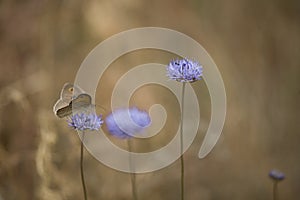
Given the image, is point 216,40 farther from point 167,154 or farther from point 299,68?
point 167,154

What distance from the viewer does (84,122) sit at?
75 centimetres

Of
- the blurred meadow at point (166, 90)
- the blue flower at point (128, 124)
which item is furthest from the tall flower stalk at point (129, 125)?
the blurred meadow at point (166, 90)

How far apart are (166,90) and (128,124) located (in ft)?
2.11

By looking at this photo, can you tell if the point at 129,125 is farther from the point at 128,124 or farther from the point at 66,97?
the point at 66,97

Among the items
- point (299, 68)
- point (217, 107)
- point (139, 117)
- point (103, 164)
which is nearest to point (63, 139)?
point (103, 164)

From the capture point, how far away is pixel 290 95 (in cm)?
138

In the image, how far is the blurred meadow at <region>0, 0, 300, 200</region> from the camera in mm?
1195

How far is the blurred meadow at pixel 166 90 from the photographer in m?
1.20

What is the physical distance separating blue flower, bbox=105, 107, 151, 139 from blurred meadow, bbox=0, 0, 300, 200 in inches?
11.5

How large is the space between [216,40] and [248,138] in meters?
0.30

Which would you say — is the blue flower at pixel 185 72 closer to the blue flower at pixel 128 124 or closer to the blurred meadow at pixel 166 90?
the blue flower at pixel 128 124

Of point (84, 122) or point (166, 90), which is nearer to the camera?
→ point (84, 122)

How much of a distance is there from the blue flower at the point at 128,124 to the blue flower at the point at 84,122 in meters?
A: 0.05

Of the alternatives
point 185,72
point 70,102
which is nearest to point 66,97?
point 70,102
